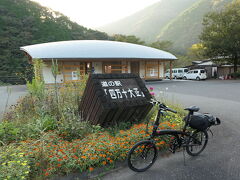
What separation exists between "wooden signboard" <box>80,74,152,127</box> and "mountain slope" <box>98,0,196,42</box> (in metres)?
Answer: 91.8

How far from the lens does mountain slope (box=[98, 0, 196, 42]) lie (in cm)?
10106

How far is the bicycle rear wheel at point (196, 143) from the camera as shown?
3.06 metres

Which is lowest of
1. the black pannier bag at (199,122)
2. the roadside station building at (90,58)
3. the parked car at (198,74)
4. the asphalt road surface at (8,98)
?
the asphalt road surface at (8,98)

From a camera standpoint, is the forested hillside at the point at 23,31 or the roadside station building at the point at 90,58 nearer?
the roadside station building at the point at 90,58

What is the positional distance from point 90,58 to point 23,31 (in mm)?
28416

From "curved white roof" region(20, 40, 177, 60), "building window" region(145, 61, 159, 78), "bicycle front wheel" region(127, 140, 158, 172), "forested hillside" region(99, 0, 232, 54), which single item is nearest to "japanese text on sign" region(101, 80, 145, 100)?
"bicycle front wheel" region(127, 140, 158, 172)

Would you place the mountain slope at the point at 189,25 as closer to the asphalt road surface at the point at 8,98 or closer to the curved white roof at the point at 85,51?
the curved white roof at the point at 85,51

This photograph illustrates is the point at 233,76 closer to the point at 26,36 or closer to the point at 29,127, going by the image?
the point at 29,127

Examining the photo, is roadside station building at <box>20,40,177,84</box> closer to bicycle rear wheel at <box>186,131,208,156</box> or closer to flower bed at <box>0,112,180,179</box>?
flower bed at <box>0,112,180,179</box>

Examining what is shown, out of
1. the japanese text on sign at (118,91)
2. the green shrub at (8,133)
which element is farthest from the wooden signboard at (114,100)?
the green shrub at (8,133)

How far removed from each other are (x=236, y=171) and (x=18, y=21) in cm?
4638

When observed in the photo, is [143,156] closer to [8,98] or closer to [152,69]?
[8,98]

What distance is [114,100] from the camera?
3.80 metres

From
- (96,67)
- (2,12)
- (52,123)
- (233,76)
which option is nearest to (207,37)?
(233,76)
